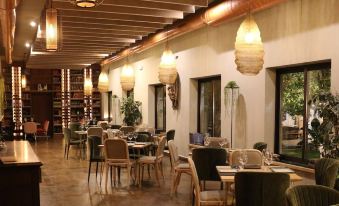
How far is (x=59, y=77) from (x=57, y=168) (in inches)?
368

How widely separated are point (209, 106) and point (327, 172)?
520cm

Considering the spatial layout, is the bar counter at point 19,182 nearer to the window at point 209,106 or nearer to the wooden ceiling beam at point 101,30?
the wooden ceiling beam at point 101,30

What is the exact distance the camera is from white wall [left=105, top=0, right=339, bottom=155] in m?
5.25

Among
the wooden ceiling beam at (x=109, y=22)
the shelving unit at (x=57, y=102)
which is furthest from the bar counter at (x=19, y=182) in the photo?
the shelving unit at (x=57, y=102)

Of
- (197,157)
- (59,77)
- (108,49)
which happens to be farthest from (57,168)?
(59,77)

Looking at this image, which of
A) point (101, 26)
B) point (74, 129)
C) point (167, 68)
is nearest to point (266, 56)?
point (167, 68)

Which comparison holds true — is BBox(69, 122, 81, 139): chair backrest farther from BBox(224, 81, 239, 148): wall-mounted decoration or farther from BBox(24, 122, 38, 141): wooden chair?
BBox(224, 81, 239, 148): wall-mounted decoration

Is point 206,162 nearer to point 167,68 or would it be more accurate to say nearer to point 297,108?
point 297,108

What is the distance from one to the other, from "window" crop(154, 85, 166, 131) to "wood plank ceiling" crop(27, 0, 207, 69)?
1.88 meters

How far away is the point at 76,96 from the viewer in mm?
17484

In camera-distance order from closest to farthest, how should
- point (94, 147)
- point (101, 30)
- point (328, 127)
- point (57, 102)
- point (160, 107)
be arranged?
1. point (328, 127)
2. point (94, 147)
3. point (101, 30)
4. point (160, 107)
5. point (57, 102)

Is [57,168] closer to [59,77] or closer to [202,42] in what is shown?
[202,42]

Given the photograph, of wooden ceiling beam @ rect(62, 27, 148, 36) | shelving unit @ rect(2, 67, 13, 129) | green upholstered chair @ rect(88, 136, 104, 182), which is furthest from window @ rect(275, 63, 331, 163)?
shelving unit @ rect(2, 67, 13, 129)

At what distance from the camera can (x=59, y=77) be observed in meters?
17.3
